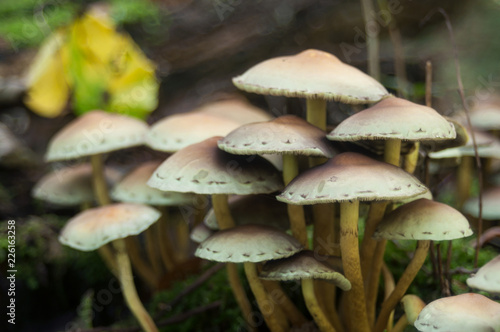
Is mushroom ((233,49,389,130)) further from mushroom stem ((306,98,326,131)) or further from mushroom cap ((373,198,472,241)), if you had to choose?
mushroom cap ((373,198,472,241))

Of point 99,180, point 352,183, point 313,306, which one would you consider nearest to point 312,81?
point 352,183

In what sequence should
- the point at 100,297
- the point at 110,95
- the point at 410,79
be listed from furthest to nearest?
the point at 410,79
the point at 110,95
the point at 100,297

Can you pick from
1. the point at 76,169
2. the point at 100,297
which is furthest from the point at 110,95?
the point at 100,297

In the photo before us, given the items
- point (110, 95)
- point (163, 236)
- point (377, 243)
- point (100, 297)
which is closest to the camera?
point (377, 243)

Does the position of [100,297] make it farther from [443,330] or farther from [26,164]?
[443,330]

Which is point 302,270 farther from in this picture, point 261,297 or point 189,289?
point 189,289

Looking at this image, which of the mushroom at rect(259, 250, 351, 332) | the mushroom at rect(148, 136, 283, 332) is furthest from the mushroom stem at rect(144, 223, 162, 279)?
the mushroom at rect(259, 250, 351, 332)
